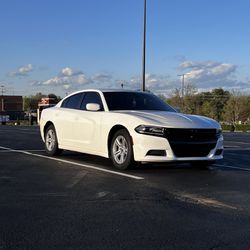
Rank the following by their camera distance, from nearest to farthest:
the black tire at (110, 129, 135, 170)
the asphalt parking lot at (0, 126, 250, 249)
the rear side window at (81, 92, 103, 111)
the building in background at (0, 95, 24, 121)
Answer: the asphalt parking lot at (0, 126, 250, 249) → the black tire at (110, 129, 135, 170) → the rear side window at (81, 92, 103, 111) → the building in background at (0, 95, 24, 121)

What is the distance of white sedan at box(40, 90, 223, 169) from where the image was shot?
316 inches

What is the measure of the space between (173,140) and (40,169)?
251 centimetres

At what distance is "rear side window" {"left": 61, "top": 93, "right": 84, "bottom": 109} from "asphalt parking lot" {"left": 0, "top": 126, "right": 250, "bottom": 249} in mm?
1783

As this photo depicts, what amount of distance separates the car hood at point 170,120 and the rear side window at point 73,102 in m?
1.72

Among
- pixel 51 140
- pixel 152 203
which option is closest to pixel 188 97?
pixel 51 140

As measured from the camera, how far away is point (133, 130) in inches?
322

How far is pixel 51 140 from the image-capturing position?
35.8ft

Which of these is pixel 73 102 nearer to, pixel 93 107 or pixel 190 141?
pixel 93 107

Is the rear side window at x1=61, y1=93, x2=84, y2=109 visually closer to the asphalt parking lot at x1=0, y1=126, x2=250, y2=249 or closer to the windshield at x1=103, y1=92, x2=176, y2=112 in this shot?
the windshield at x1=103, y1=92, x2=176, y2=112

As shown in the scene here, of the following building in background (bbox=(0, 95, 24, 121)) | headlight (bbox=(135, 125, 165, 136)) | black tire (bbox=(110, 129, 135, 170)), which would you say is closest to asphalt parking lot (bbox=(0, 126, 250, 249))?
black tire (bbox=(110, 129, 135, 170))

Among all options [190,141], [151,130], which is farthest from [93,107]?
[190,141]

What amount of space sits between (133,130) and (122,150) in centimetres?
51

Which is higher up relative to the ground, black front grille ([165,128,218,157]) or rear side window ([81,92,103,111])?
rear side window ([81,92,103,111])

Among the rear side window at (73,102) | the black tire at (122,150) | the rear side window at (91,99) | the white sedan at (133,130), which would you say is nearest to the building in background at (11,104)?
the rear side window at (73,102)
